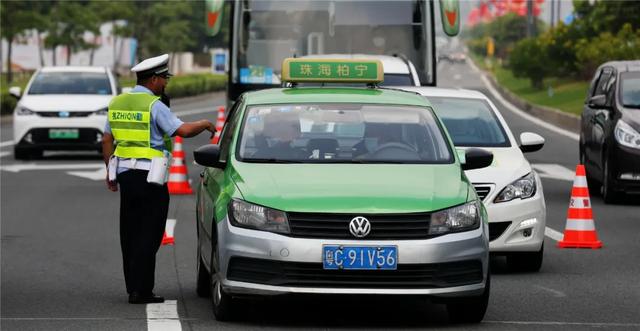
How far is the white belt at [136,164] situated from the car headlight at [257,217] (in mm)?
1307

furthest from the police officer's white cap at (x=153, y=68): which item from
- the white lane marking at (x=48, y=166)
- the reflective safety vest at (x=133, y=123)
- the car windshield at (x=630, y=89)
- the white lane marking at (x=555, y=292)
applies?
the white lane marking at (x=48, y=166)

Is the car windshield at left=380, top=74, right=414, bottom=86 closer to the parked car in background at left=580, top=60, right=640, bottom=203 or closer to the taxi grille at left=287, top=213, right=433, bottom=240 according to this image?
the parked car in background at left=580, top=60, right=640, bottom=203

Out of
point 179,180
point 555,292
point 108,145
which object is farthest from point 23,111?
point 555,292

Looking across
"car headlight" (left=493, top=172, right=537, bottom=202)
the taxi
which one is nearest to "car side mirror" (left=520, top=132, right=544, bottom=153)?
"car headlight" (left=493, top=172, right=537, bottom=202)

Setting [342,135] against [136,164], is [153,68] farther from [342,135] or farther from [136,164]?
[342,135]

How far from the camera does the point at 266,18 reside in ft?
74.5

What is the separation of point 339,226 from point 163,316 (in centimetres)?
141

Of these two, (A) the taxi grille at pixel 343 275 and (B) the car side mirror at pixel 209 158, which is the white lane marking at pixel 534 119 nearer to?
(B) the car side mirror at pixel 209 158

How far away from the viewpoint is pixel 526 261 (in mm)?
11836

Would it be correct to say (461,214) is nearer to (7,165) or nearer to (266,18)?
(266,18)

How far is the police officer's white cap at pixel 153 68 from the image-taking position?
9.96 meters

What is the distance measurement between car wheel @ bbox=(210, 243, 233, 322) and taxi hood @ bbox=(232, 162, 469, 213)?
0.50 m

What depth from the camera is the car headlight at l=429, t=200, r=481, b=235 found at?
8.65 meters

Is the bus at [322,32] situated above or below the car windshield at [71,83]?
above
